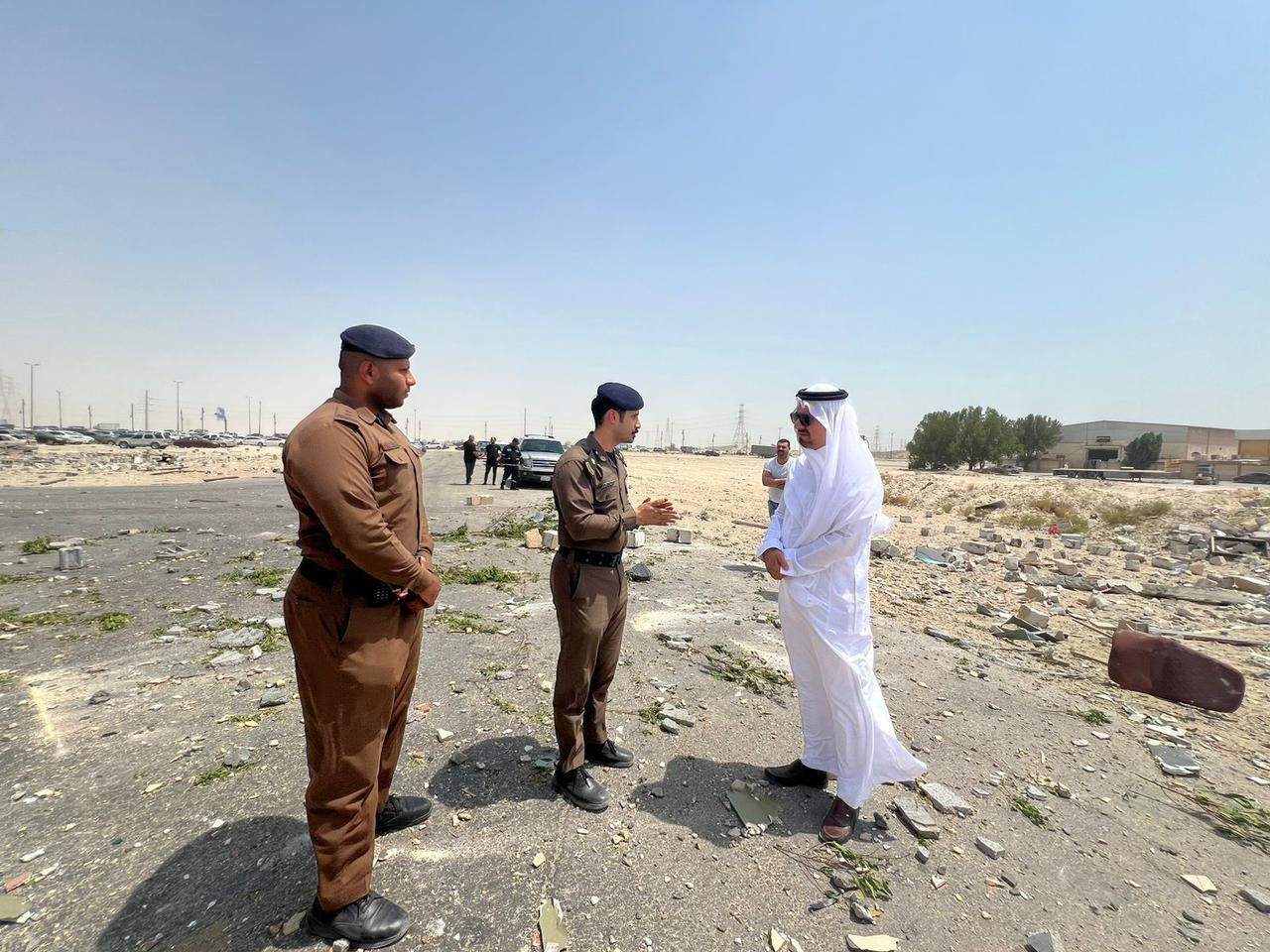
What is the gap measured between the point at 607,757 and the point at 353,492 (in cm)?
224

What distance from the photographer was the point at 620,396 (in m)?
2.92

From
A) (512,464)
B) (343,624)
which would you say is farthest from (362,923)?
(512,464)

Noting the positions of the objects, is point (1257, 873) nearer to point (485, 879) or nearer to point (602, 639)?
point (602, 639)

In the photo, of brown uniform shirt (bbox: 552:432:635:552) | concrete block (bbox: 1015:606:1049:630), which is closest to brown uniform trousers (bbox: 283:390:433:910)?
brown uniform shirt (bbox: 552:432:635:552)

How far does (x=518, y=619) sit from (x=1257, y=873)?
5.20 meters

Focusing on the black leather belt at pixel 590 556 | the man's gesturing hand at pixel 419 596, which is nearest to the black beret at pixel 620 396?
the black leather belt at pixel 590 556

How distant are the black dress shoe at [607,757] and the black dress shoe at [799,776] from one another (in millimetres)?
838

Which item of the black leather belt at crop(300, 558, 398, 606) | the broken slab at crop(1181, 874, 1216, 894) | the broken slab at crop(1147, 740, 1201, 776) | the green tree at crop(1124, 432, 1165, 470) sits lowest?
the broken slab at crop(1147, 740, 1201, 776)

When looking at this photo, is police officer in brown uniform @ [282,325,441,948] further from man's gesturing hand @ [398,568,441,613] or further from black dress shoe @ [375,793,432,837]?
black dress shoe @ [375,793,432,837]

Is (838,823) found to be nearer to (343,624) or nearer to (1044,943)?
(1044,943)

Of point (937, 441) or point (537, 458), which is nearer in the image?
point (537, 458)

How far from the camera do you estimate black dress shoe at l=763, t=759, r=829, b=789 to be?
314 cm

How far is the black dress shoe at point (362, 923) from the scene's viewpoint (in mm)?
1964

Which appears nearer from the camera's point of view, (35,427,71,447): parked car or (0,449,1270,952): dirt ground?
(0,449,1270,952): dirt ground
